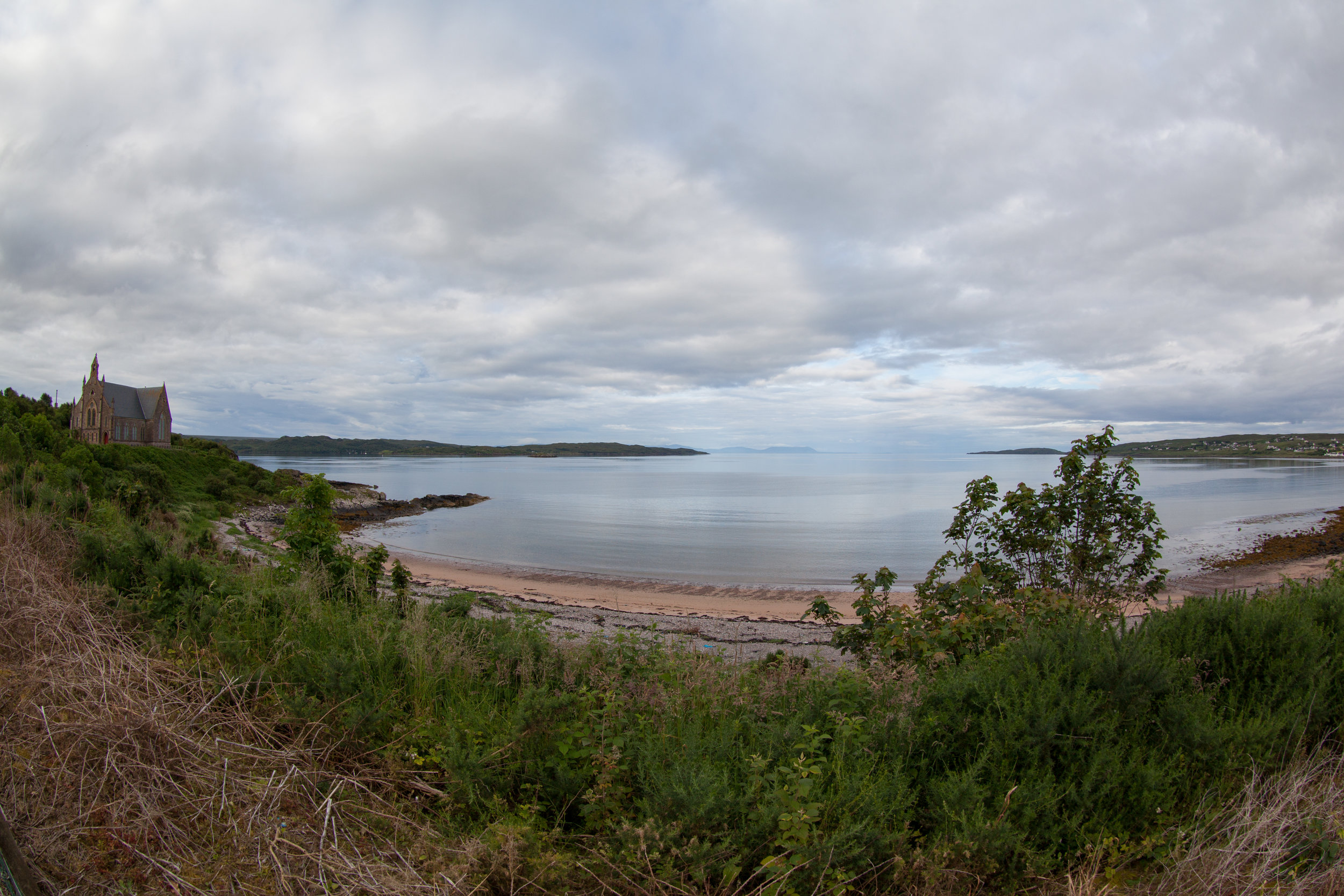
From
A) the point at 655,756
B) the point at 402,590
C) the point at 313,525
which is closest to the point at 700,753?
the point at 655,756

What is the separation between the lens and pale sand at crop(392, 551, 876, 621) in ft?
69.3

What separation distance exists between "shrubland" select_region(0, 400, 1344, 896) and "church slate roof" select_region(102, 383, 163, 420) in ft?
252

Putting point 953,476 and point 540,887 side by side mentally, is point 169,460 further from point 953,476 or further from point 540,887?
point 953,476

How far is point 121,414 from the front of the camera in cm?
6500

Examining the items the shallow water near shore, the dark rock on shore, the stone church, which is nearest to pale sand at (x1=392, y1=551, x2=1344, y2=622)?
the shallow water near shore

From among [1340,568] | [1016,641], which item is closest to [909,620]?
[1016,641]

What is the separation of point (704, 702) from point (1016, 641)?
8.49ft

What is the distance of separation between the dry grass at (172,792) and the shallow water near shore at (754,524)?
1088cm

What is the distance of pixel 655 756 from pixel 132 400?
86.0 meters

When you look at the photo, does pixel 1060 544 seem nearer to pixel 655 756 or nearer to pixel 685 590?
pixel 655 756

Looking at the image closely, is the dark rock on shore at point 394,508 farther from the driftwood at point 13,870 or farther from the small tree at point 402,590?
the driftwood at point 13,870

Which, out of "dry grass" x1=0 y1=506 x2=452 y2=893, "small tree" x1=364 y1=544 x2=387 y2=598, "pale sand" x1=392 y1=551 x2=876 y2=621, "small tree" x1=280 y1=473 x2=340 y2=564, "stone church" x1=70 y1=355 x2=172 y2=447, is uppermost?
"stone church" x1=70 y1=355 x2=172 y2=447

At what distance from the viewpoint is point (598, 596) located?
76.2 feet

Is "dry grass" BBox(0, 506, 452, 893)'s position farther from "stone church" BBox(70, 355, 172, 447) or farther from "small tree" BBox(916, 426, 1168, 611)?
"stone church" BBox(70, 355, 172, 447)
